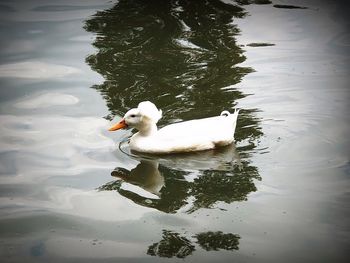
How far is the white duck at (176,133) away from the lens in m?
6.45

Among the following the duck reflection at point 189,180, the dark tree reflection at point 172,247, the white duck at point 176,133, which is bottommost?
the dark tree reflection at point 172,247

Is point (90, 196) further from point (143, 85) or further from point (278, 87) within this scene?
point (278, 87)

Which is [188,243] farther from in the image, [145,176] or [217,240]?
[145,176]

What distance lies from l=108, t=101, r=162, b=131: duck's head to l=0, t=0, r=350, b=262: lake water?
1.14ft

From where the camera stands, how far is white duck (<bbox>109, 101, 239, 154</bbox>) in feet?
21.1

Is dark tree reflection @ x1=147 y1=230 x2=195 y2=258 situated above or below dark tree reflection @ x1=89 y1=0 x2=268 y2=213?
below

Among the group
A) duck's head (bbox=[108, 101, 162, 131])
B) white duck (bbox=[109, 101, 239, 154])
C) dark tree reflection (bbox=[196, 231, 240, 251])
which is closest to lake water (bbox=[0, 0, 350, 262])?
dark tree reflection (bbox=[196, 231, 240, 251])

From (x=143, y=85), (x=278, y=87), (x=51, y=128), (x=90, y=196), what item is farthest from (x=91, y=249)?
(x=278, y=87)

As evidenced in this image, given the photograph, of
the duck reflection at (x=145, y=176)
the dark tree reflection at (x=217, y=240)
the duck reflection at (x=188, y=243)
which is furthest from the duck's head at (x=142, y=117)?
the dark tree reflection at (x=217, y=240)

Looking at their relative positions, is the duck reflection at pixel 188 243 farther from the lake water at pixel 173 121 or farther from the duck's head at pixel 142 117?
the duck's head at pixel 142 117

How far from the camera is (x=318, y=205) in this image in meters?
5.38

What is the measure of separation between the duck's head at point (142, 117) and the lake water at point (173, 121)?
0.35 meters

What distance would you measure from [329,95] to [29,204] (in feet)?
15.3

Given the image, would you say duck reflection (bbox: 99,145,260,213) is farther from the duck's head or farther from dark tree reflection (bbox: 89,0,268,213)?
the duck's head
